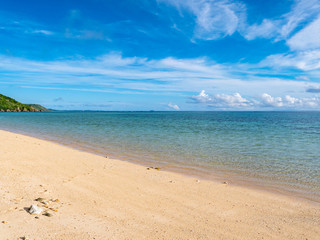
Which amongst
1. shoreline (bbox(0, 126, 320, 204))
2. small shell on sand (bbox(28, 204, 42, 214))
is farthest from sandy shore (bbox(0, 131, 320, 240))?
shoreline (bbox(0, 126, 320, 204))

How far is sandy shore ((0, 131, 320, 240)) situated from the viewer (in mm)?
6211

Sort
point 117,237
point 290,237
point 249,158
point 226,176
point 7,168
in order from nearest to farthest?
point 117,237 < point 290,237 < point 7,168 < point 226,176 < point 249,158

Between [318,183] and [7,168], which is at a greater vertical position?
[7,168]

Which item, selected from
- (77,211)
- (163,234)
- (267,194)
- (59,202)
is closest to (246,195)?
(267,194)

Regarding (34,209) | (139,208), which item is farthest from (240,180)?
(34,209)

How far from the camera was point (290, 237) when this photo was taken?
637cm

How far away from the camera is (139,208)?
25.7ft

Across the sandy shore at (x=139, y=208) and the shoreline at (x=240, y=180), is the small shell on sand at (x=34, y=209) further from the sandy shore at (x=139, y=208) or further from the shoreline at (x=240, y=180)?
the shoreline at (x=240, y=180)

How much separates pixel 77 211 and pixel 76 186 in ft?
8.57

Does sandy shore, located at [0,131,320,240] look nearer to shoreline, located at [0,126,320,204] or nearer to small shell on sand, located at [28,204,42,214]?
small shell on sand, located at [28,204,42,214]

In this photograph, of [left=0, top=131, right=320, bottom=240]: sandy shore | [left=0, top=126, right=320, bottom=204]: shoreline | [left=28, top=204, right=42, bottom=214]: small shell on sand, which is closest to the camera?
[left=0, top=131, right=320, bottom=240]: sandy shore

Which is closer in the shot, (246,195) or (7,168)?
(246,195)

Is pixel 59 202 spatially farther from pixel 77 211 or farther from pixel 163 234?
pixel 163 234

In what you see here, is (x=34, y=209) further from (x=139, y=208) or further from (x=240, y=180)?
(x=240, y=180)
